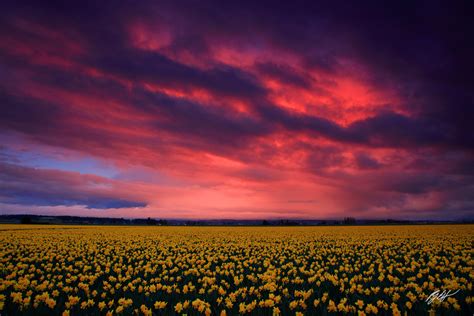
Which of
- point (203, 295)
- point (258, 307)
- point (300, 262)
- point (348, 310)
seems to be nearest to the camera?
point (348, 310)

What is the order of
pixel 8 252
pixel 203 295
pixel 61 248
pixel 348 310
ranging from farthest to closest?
pixel 61 248 → pixel 8 252 → pixel 203 295 → pixel 348 310

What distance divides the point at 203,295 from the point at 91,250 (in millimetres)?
11842

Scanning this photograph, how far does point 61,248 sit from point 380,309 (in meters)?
18.6

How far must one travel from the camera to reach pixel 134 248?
1900 centimetres

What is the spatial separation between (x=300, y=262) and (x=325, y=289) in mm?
4915

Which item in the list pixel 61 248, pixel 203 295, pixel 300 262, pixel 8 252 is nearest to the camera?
pixel 203 295

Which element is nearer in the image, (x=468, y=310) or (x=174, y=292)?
(x=468, y=310)

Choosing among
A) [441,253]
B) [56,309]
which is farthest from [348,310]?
[441,253]

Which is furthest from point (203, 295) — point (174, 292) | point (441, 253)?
point (441, 253)

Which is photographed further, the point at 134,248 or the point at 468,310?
the point at 134,248

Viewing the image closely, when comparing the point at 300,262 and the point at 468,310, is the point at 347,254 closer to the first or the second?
the point at 300,262

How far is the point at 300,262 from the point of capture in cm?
1358

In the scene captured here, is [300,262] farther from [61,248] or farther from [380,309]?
[61,248]

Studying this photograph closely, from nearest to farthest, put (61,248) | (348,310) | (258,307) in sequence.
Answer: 1. (348,310)
2. (258,307)
3. (61,248)
